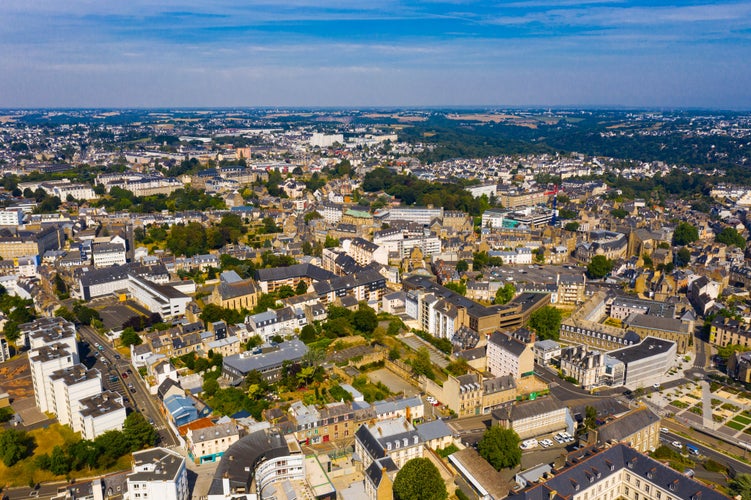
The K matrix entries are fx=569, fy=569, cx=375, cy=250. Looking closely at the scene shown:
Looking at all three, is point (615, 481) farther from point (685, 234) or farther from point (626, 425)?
point (685, 234)

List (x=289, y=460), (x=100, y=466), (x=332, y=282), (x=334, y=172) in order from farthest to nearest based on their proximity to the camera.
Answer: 1. (x=334, y=172)
2. (x=332, y=282)
3. (x=100, y=466)
4. (x=289, y=460)

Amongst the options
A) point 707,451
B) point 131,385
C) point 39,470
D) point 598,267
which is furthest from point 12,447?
point 598,267

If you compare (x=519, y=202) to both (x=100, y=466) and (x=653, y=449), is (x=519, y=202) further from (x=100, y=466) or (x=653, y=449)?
(x=100, y=466)

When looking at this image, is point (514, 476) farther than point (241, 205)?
No

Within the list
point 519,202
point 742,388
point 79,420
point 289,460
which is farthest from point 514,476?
point 519,202

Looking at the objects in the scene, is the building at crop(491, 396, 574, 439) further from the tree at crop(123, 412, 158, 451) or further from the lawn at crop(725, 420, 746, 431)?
the tree at crop(123, 412, 158, 451)

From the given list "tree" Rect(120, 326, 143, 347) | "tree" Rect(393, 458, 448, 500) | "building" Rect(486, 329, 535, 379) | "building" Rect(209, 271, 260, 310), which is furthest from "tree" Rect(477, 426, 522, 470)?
"tree" Rect(120, 326, 143, 347)
